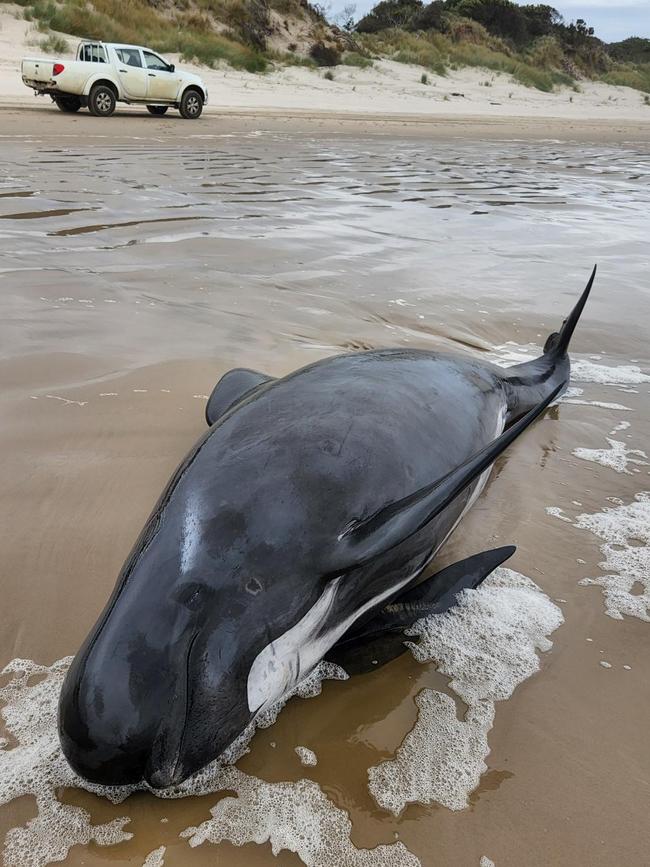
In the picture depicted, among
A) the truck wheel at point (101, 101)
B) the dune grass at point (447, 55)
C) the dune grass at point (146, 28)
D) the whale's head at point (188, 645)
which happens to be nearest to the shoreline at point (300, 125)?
the truck wheel at point (101, 101)

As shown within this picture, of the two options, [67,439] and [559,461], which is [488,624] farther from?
[67,439]

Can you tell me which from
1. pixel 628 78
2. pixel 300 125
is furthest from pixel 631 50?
pixel 300 125

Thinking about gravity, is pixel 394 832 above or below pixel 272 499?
below

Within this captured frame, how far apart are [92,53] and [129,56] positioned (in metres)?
0.78

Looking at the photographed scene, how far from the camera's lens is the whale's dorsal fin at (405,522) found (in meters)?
1.50

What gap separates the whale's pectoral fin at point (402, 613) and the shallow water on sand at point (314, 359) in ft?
0.16

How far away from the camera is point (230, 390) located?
2.62 meters

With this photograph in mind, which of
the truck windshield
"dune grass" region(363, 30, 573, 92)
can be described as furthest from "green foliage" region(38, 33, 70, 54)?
"dune grass" region(363, 30, 573, 92)

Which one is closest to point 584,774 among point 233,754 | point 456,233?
point 233,754

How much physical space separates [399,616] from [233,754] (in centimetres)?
56

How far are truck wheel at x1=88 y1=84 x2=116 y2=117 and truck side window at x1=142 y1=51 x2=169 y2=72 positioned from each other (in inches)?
42.1

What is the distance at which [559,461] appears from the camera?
299cm

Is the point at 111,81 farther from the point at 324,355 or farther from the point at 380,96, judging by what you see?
the point at 324,355

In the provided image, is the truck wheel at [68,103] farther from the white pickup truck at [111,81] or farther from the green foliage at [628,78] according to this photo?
the green foliage at [628,78]
